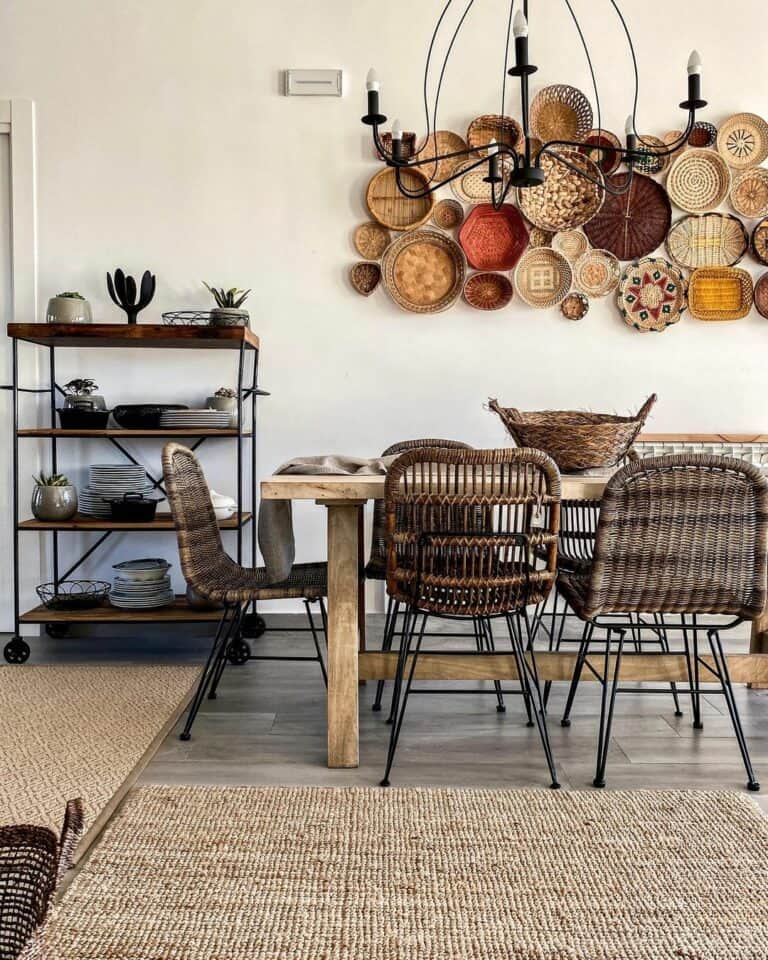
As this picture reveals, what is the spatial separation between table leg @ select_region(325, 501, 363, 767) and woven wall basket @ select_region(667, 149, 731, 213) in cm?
258

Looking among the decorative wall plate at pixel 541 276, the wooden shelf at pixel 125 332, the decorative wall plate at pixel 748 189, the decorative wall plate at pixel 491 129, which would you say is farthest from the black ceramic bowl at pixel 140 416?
the decorative wall plate at pixel 748 189

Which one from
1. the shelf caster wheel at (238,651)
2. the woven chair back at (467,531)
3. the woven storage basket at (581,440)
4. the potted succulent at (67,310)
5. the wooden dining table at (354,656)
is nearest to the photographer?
the woven chair back at (467,531)

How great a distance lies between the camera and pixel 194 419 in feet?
10.8

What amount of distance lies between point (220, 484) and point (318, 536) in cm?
53

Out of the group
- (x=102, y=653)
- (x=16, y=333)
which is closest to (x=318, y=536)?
(x=102, y=653)

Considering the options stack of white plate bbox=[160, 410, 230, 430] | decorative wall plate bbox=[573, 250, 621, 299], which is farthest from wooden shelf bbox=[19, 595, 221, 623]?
decorative wall plate bbox=[573, 250, 621, 299]

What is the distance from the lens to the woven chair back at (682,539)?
6.36ft

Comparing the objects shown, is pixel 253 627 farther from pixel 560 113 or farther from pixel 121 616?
pixel 560 113

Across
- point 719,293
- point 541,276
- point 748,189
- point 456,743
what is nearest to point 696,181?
point 748,189

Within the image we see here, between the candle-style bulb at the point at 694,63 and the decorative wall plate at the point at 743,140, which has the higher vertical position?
the decorative wall plate at the point at 743,140

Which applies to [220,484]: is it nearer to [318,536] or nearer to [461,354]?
[318,536]

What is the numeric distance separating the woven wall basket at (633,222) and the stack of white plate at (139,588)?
251 cm

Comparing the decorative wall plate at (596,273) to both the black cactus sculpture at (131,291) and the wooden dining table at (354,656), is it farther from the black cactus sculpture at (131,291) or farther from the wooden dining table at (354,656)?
the black cactus sculpture at (131,291)

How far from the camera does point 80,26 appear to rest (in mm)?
3596
